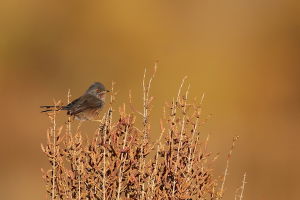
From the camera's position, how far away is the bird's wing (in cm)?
999

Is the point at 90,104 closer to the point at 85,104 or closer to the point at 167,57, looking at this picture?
the point at 85,104

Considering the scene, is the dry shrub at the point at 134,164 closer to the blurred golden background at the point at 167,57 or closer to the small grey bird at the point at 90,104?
the small grey bird at the point at 90,104

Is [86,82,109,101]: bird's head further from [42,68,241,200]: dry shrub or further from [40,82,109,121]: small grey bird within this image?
[42,68,241,200]: dry shrub

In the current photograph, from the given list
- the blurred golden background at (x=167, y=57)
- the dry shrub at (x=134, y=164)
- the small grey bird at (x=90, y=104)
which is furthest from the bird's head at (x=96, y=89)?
the blurred golden background at (x=167, y=57)

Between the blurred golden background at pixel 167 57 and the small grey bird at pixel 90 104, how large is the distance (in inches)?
699

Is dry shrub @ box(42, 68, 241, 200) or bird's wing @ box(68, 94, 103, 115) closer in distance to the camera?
dry shrub @ box(42, 68, 241, 200)

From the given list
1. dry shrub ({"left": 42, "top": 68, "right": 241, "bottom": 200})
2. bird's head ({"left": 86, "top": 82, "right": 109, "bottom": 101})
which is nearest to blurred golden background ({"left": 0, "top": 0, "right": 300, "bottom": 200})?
bird's head ({"left": 86, "top": 82, "right": 109, "bottom": 101})

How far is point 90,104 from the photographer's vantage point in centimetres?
1032

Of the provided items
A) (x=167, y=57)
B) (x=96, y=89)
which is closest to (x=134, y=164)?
(x=96, y=89)

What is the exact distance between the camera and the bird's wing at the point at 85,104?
9.99 metres

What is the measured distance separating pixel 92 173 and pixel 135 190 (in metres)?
→ 0.38
